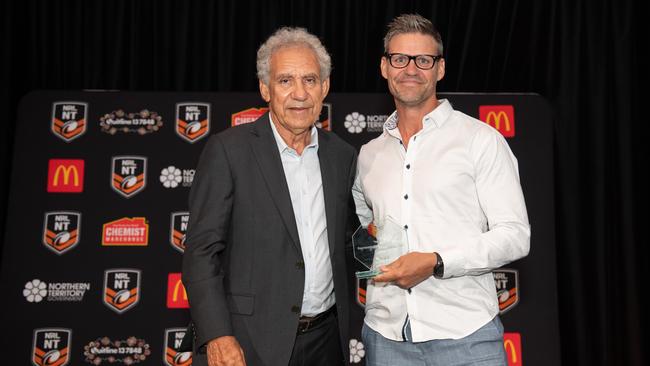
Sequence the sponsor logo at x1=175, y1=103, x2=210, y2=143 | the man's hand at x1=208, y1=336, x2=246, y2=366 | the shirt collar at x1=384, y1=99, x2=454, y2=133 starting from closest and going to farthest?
the man's hand at x1=208, y1=336, x2=246, y2=366 < the shirt collar at x1=384, y1=99, x2=454, y2=133 < the sponsor logo at x1=175, y1=103, x2=210, y2=143

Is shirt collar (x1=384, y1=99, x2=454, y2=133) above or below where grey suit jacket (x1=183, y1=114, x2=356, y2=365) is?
above

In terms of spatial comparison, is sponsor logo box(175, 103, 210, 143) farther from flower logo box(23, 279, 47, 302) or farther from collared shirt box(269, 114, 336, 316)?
collared shirt box(269, 114, 336, 316)

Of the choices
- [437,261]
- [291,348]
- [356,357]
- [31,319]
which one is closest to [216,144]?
[291,348]

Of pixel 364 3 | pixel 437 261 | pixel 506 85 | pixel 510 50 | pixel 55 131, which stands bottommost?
pixel 437 261

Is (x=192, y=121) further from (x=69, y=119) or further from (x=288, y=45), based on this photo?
(x=288, y=45)

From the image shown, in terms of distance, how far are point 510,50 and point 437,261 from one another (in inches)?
122

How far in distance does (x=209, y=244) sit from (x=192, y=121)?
2218 millimetres

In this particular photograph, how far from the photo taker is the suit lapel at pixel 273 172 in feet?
5.79

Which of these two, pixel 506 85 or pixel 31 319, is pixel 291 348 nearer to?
pixel 31 319

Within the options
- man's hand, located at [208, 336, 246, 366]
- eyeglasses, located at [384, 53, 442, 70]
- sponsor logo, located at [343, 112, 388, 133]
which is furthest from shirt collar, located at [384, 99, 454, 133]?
sponsor logo, located at [343, 112, 388, 133]

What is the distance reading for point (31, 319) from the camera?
11.5 ft

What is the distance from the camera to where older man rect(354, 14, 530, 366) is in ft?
→ 5.88

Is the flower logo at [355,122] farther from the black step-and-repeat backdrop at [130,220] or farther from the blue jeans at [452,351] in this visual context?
the blue jeans at [452,351]

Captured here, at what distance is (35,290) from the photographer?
11.5 ft
